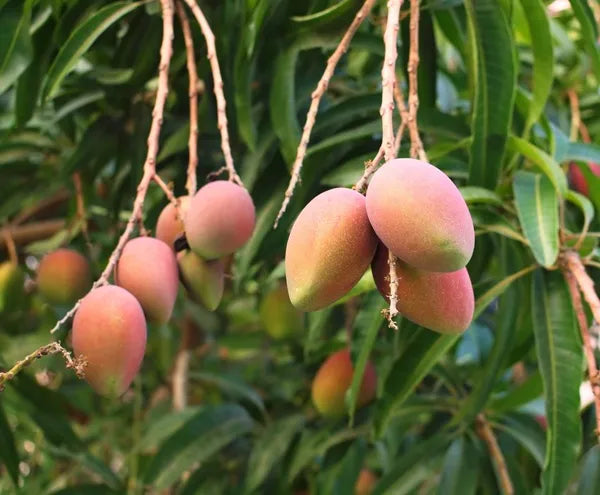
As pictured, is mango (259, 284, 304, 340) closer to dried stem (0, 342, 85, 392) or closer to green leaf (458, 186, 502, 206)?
green leaf (458, 186, 502, 206)

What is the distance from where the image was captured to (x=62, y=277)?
1051 millimetres

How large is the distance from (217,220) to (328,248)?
17 centimetres

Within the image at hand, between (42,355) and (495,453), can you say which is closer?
(42,355)

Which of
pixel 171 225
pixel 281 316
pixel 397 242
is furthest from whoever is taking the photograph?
pixel 281 316

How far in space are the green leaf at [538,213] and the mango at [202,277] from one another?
0.25 meters

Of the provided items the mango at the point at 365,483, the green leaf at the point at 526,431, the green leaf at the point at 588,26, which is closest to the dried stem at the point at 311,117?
the green leaf at the point at 588,26

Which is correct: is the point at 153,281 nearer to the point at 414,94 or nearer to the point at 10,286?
the point at 414,94

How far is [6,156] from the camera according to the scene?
3.91ft

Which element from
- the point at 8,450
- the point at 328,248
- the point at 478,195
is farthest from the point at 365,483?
the point at 328,248

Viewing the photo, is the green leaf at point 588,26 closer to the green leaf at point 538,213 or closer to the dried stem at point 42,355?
the green leaf at point 538,213

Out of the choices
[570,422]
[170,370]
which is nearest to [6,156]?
[170,370]

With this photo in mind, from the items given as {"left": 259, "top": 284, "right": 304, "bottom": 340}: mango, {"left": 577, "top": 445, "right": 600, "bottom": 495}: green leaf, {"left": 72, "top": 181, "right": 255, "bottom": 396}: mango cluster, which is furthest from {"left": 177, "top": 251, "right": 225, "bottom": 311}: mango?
{"left": 259, "top": 284, "right": 304, "bottom": 340}: mango

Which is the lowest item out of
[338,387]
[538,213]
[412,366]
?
[338,387]

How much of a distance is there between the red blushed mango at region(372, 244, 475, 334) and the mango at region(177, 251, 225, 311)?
0.59ft
